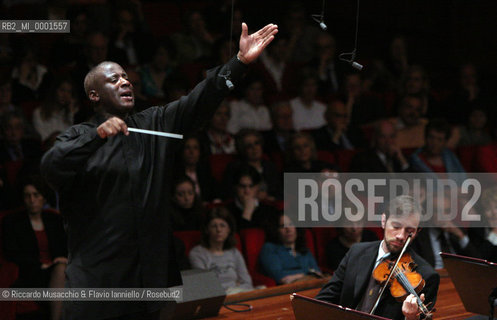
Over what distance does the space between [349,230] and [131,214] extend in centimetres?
148

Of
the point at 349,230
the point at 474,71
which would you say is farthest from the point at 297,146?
the point at 474,71

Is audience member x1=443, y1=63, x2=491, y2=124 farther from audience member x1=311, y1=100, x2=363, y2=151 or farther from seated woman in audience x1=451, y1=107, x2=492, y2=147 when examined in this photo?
audience member x1=311, y1=100, x2=363, y2=151

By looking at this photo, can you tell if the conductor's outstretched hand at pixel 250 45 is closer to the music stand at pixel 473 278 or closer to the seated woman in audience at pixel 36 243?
the music stand at pixel 473 278

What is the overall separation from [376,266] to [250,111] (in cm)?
172

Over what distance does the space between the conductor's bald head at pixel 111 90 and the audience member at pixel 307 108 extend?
209 centimetres

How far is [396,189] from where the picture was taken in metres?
3.20

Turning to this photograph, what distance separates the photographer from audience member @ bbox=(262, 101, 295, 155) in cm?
323

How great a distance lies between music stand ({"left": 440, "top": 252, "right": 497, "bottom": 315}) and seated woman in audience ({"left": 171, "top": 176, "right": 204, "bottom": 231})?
1021mm

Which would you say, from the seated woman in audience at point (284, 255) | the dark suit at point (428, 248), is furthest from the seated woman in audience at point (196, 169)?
the dark suit at point (428, 248)

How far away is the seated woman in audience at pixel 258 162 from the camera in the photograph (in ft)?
9.71

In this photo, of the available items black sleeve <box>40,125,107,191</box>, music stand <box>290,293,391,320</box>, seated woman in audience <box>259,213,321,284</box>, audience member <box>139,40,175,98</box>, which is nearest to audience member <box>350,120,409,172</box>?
seated woman in audience <box>259,213,321,284</box>

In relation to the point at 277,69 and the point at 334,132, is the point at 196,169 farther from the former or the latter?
the point at 277,69

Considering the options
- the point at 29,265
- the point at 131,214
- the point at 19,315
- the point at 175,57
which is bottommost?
the point at 19,315

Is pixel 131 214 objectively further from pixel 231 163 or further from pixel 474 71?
pixel 474 71
